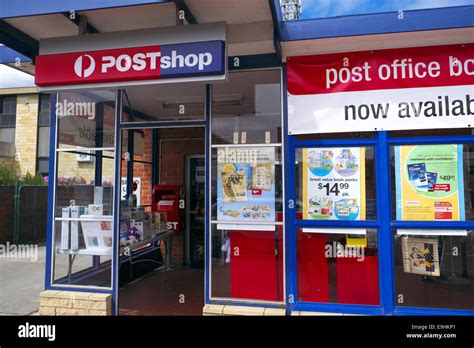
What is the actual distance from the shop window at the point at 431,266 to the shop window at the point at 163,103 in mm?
2902

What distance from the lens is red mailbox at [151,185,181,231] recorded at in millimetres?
6379

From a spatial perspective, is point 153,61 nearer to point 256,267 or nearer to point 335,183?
point 335,183

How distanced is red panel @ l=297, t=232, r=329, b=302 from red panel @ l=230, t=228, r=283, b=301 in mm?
218

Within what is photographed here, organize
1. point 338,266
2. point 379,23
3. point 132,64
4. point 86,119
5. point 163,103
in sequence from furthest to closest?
point 163,103
point 86,119
point 338,266
point 379,23
point 132,64

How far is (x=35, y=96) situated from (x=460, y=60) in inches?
679

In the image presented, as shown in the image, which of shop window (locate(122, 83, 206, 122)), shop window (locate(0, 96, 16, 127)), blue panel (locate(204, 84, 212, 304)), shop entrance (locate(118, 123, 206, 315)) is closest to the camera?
blue panel (locate(204, 84, 212, 304))

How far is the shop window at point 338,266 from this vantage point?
12.0 ft

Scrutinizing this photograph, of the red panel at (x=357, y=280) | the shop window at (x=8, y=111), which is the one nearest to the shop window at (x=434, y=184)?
the red panel at (x=357, y=280)

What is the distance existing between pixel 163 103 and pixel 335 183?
10.4 feet

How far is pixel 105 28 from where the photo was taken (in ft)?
11.9

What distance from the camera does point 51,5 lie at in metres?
3.09

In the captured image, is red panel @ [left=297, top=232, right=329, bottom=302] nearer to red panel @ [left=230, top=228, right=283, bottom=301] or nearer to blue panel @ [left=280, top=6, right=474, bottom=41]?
red panel @ [left=230, top=228, right=283, bottom=301]

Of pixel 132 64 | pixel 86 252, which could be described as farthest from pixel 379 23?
pixel 86 252

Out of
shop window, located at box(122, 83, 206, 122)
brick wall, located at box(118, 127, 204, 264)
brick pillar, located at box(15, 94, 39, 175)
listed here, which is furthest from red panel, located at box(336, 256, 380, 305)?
brick pillar, located at box(15, 94, 39, 175)
